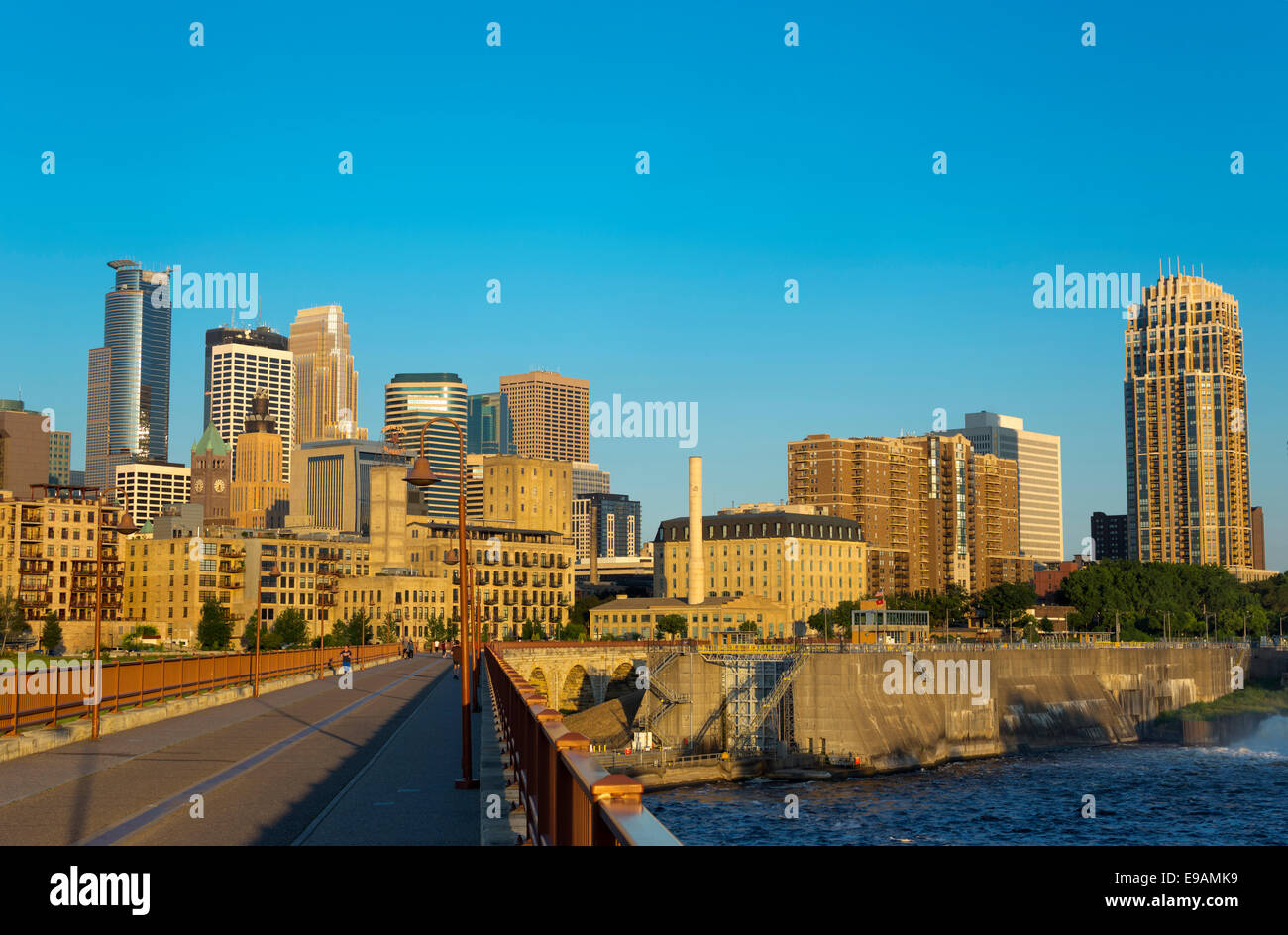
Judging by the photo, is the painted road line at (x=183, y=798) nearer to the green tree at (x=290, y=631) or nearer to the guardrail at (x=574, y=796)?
the guardrail at (x=574, y=796)

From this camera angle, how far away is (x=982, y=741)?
373 feet

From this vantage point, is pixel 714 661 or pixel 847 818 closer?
pixel 847 818

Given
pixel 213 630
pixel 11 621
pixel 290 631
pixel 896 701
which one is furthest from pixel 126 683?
pixel 213 630

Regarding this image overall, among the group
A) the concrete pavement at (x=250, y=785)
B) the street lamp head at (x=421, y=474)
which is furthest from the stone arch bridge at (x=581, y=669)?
the street lamp head at (x=421, y=474)

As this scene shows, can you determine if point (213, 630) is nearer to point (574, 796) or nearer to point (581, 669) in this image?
point (581, 669)

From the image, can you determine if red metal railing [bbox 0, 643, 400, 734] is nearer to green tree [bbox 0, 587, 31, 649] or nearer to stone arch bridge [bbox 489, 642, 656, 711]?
stone arch bridge [bbox 489, 642, 656, 711]

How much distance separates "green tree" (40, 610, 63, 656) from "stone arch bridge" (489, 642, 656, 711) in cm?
6692

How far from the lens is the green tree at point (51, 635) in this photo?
169250mm

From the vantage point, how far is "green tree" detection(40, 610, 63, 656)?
169m

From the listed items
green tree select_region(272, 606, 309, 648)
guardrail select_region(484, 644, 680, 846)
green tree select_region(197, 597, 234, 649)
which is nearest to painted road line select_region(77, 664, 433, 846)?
guardrail select_region(484, 644, 680, 846)

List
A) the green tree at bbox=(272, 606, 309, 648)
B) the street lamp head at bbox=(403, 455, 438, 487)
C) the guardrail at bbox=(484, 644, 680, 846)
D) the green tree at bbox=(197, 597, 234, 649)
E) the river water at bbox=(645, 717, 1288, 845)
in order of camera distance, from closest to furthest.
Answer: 1. the guardrail at bbox=(484, 644, 680, 846)
2. the street lamp head at bbox=(403, 455, 438, 487)
3. the river water at bbox=(645, 717, 1288, 845)
4. the green tree at bbox=(272, 606, 309, 648)
5. the green tree at bbox=(197, 597, 234, 649)

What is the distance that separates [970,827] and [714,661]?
1827 inches
